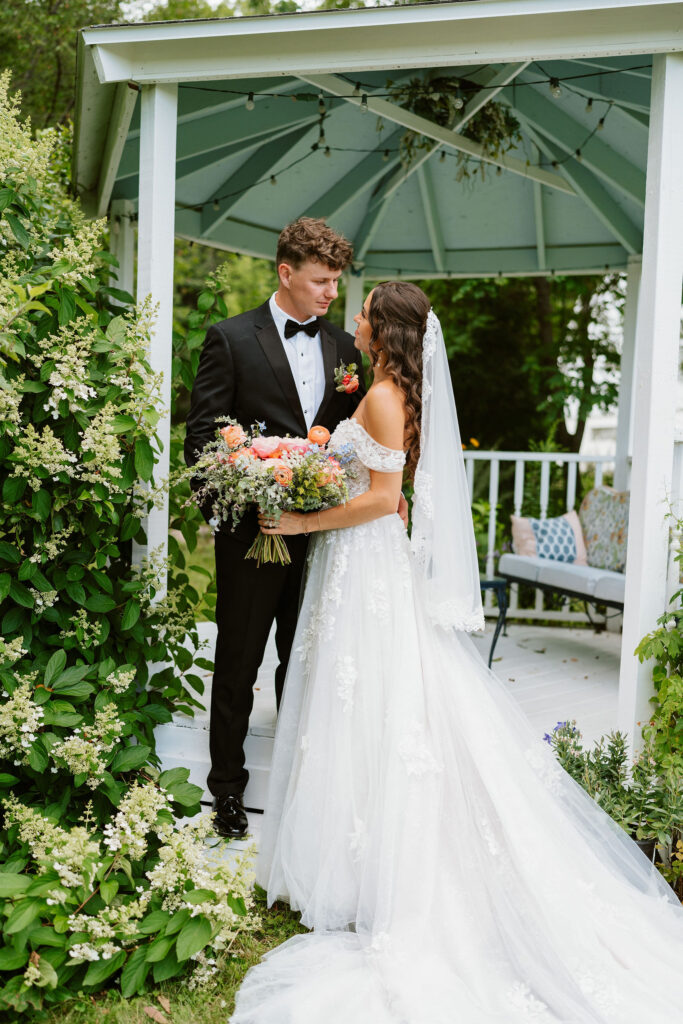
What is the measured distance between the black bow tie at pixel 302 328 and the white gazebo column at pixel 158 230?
675 millimetres

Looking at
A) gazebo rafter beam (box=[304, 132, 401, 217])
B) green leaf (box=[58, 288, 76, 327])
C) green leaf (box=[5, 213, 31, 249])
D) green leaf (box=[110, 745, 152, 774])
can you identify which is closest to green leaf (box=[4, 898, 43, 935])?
green leaf (box=[110, 745, 152, 774])

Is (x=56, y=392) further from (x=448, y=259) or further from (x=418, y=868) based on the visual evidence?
(x=448, y=259)

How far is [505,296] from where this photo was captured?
39.8 ft

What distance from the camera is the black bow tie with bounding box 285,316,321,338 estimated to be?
3.42m

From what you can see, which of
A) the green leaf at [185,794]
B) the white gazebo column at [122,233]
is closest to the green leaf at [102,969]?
the green leaf at [185,794]

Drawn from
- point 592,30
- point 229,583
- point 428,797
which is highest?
point 592,30

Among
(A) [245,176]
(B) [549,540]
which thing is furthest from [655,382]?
(A) [245,176]

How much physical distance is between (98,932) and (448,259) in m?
6.42

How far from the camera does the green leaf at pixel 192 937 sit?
259 centimetres

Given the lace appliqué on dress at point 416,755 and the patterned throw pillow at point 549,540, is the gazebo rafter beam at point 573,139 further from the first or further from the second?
the lace appliqué on dress at point 416,755

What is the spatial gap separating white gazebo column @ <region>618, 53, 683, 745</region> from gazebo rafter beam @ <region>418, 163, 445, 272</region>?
3402 millimetres

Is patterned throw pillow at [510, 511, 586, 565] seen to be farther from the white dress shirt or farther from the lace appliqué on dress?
the lace appliqué on dress

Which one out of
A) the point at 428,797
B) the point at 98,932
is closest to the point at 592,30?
the point at 428,797

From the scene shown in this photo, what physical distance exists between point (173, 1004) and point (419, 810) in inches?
36.6
